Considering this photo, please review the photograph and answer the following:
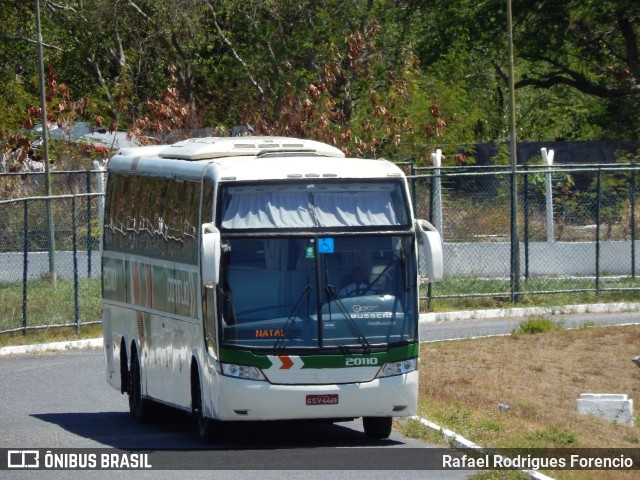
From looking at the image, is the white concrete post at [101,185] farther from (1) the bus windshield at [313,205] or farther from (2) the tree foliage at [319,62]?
(1) the bus windshield at [313,205]

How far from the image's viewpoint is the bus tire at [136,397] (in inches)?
627

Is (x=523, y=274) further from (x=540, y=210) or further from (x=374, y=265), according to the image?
(x=374, y=265)

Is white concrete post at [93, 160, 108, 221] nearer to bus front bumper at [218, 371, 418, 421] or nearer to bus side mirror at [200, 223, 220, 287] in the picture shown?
bus side mirror at [200, 223, 220, 287]

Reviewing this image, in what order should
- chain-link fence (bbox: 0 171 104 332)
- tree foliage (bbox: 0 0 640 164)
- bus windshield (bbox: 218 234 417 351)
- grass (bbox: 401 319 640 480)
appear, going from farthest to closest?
1. tree foliage (bbox: 0 0 640 164)
2. chain-link fence (bbox: 0 171 104 332)
3. grass (bbox: 401 319 640 480)
4. bus windshield (bbox: 218 234 417 351)

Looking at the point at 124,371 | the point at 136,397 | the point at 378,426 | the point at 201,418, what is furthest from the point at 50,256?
the point at 378,426

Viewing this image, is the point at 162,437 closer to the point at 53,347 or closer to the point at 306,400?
the point at 306,400

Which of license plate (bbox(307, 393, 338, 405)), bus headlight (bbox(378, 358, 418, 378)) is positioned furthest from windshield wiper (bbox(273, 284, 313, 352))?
bus headlight (bbox(378, 358, 418, 378))

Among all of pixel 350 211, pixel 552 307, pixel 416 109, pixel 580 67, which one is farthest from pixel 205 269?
pixel 580 67

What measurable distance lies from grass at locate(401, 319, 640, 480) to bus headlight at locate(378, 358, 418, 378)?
2.25 ft

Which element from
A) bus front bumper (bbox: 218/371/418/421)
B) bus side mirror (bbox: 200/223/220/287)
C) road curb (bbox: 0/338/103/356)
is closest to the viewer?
bus side mirror (bbox: 200/223/220/287)

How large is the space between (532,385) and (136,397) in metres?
5.31

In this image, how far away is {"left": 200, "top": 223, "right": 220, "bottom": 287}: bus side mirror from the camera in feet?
41.8

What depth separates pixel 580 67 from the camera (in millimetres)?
48656

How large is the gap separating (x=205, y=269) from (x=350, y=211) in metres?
1.65
